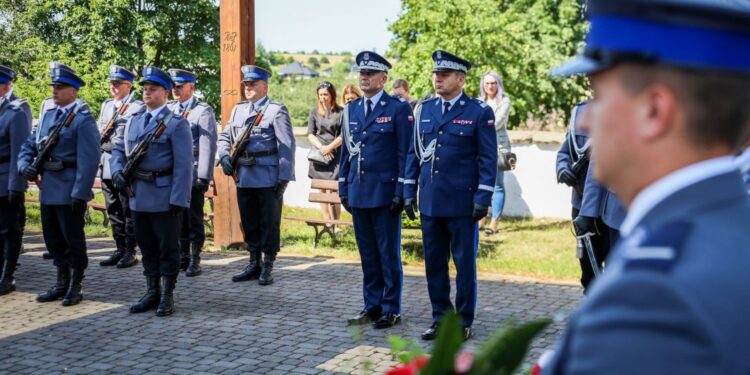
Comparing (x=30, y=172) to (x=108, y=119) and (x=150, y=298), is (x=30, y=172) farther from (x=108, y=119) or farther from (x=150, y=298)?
(x=108, y=119)

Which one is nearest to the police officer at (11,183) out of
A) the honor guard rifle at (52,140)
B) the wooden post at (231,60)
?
the honor guard rifle at (52,140)

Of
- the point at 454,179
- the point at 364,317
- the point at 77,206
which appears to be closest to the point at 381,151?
the point at 454,179

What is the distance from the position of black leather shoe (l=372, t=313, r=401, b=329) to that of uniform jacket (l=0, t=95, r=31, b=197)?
3.76 meters


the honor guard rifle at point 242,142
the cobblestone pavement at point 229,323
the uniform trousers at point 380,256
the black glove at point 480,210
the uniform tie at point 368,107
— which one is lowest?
the cobblestone pavement at point 229,323

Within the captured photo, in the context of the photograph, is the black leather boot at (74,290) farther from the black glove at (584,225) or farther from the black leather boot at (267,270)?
the black glove at (584,225)

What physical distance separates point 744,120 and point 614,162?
0.19m

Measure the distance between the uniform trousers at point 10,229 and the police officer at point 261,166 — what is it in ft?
6.63

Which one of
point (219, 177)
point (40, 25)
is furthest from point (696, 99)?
point (40, 25)

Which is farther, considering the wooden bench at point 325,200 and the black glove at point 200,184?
the wooden bench at point 325,200

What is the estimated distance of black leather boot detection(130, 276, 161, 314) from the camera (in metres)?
7.89

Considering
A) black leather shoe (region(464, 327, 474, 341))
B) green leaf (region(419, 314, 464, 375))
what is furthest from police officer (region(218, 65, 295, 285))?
green leaf (region(419, 314, 464, 375))

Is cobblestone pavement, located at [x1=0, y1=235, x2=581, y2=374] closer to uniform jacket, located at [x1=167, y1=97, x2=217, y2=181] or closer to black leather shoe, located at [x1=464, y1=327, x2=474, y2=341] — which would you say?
black leather shoe, located at [x1=464, y1=327, x2=474, y2=341]

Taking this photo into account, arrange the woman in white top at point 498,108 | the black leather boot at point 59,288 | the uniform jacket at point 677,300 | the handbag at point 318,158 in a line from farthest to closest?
the handbag at point 318,158, the woman in white top at point 498,108, the black leather boot at point 59,288, the uniform jacket at point 677,300

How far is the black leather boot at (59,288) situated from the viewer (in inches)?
331
